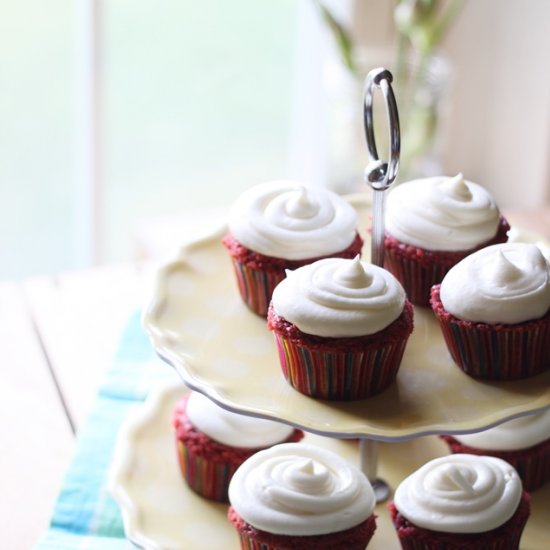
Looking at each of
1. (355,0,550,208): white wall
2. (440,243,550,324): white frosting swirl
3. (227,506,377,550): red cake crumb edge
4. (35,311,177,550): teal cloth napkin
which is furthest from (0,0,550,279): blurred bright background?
(227,506,377,550): red cake crumb edge

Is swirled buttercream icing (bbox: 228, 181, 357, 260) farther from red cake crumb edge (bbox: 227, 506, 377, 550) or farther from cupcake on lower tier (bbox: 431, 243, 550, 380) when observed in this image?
red cake crumb edge (bbox: 227, 506, 377, 550)

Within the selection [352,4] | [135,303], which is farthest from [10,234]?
[135,303]

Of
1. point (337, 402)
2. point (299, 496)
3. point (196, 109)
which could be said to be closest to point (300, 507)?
point (299, 496)

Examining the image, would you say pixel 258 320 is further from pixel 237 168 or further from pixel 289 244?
pixel 237 168

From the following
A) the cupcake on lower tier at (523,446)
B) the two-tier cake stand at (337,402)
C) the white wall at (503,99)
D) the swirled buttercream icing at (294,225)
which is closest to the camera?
the two-tier cake stand at (337,402)

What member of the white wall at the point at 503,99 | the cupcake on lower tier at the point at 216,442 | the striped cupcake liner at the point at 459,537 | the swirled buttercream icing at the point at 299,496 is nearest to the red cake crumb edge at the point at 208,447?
the cupcake on lower tier at the point at 216,442

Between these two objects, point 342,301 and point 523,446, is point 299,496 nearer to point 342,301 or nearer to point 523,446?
point 342,301

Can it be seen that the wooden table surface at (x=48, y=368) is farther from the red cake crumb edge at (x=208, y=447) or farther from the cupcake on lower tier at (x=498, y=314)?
the cupcake on lower tier at (x=498, y=314)
